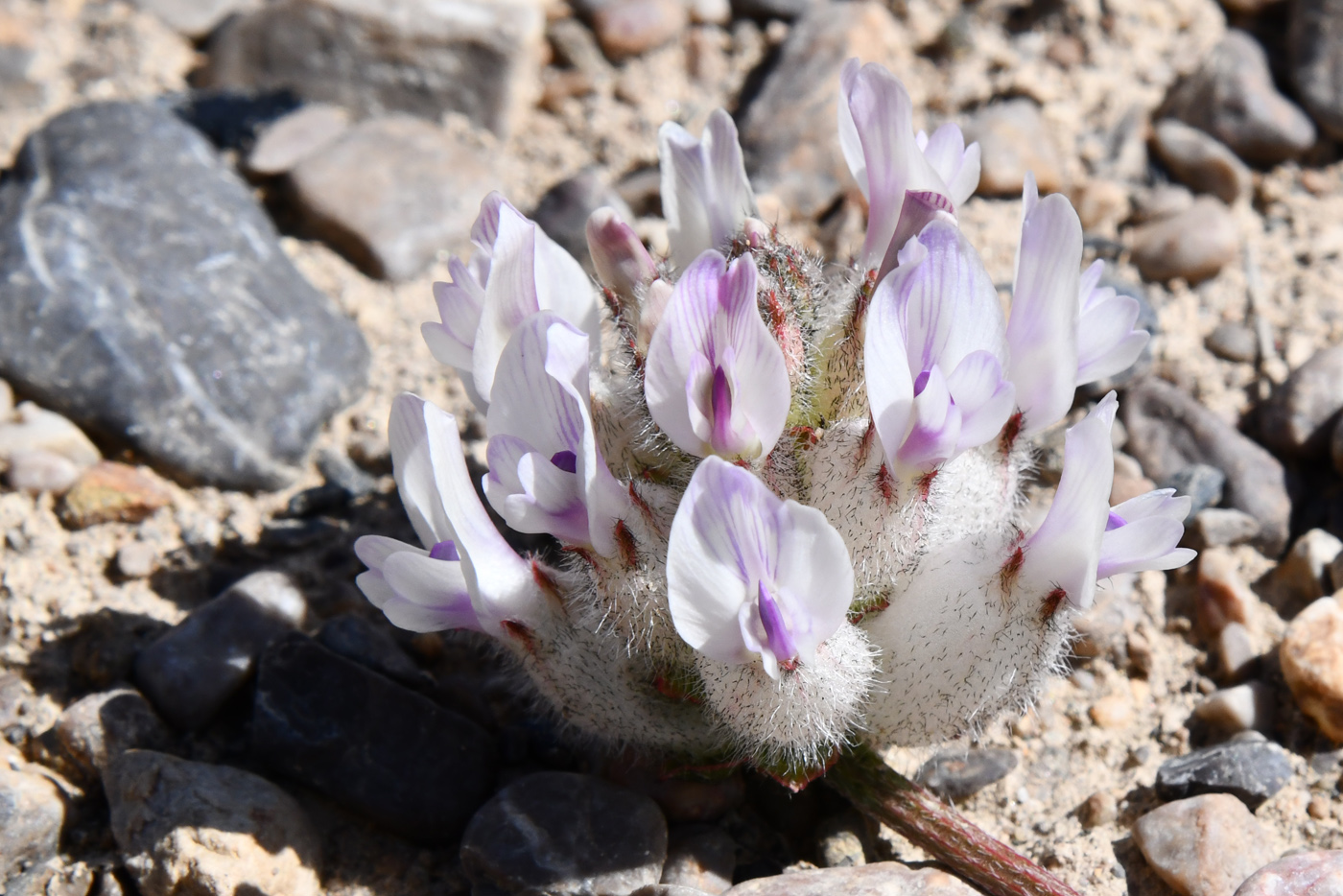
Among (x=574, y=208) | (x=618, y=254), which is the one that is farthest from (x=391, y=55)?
(x=618, y=254)

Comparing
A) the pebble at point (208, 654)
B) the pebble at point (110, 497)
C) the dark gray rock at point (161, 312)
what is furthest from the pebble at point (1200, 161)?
the pebble at point (110, 497)

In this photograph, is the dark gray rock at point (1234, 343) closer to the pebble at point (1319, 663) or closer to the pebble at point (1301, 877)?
the pebble at point (1319, 663)

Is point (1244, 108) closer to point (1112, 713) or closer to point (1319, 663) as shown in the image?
point (1319, 663)

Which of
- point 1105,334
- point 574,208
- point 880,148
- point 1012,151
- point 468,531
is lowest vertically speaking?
point 574,208

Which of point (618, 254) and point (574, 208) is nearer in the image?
point (618, 254)

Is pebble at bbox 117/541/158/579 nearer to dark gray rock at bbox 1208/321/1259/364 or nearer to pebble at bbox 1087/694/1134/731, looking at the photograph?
pebble at bbox 1087/694/1134/731

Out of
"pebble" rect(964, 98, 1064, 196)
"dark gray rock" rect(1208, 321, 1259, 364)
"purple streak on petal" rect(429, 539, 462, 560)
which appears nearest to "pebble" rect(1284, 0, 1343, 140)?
"pebble" rect(964, 98, 1064, 196)
